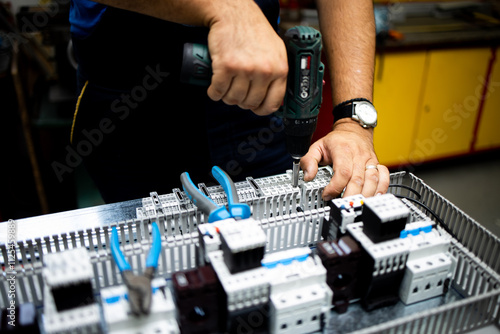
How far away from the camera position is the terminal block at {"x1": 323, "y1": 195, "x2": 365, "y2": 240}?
28.4 inches

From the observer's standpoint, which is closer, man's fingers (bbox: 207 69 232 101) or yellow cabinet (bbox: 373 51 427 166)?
man's fingers (bbox: 207 69 232 101)

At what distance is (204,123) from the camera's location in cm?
123

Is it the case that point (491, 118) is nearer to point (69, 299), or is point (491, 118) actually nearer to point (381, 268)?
point (381, 268)

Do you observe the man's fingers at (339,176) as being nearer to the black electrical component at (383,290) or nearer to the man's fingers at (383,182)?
the man's fingers at (383,182)

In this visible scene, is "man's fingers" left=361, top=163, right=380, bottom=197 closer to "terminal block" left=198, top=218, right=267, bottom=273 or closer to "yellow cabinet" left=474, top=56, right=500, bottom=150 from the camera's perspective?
"terminal block" left=198, top=218, right=267, bottom=273

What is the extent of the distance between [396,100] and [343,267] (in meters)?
2.34

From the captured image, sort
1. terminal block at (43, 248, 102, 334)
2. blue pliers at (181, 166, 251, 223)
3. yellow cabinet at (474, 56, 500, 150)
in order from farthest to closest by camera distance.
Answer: yellow cabinet at (474, 56, 500, 150) < blue pliers at (181, 166, 251, 223) < terminal block at (43, 248, 102, 334)

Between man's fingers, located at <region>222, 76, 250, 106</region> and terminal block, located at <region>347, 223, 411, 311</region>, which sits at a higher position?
man's fingers, located at <region>222, 76, 250, 106</region>

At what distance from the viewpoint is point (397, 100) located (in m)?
2.77

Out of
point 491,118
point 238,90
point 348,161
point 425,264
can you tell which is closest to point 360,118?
point 348,161

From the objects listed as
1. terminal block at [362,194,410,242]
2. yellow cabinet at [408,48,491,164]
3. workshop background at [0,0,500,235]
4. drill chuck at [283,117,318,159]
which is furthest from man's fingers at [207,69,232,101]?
yellow cabinet at [408,48,491,164]

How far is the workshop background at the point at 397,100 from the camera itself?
2.23 m

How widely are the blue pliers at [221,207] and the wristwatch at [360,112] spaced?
1.58 feet

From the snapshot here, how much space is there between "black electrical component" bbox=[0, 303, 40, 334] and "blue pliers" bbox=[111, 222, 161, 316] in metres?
0.12
